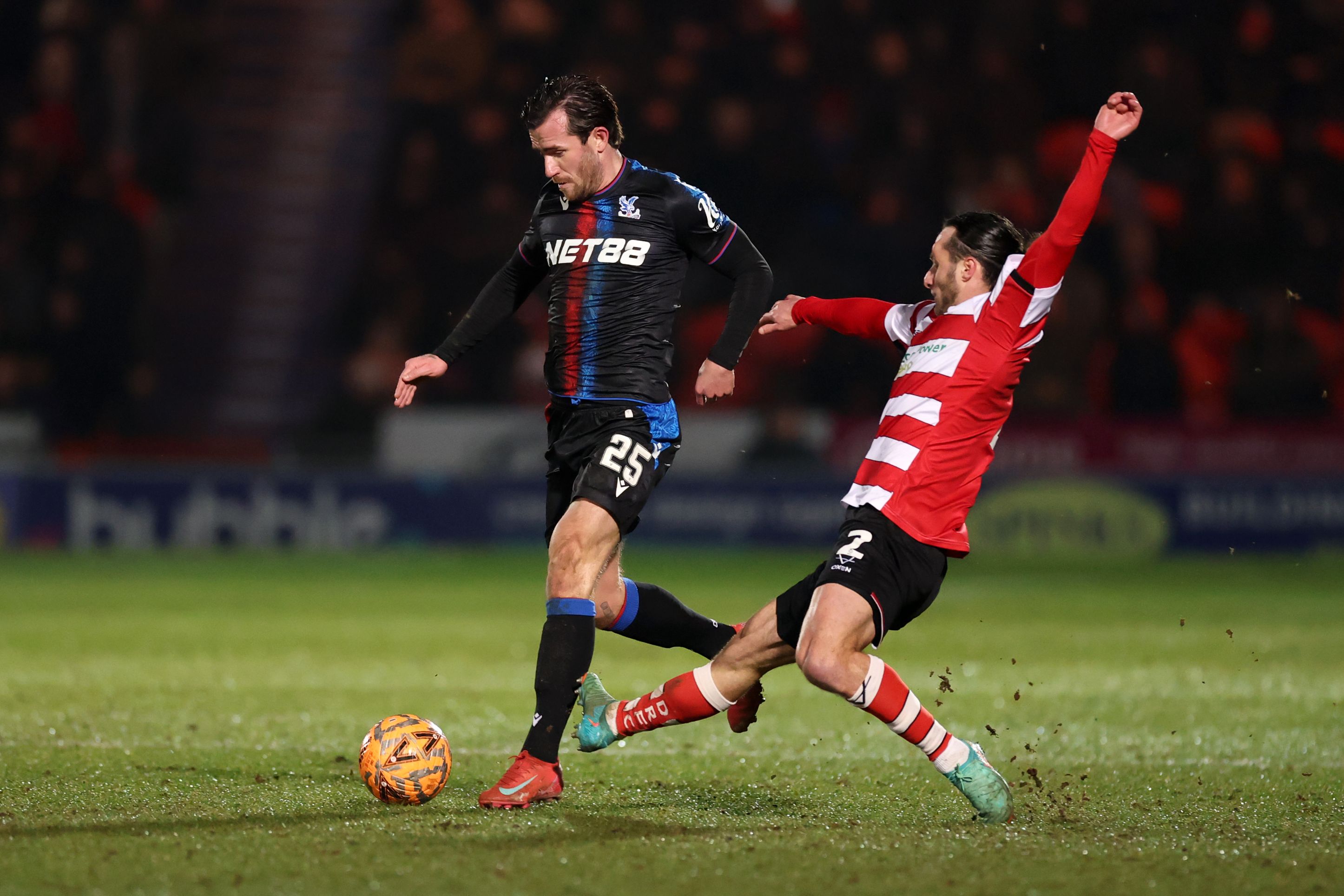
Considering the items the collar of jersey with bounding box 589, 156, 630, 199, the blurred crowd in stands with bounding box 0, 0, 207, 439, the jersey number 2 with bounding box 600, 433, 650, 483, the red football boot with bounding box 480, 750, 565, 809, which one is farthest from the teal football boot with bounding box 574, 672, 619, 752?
the blurred crowd in stands with bounding box 0, 0, 207, 439

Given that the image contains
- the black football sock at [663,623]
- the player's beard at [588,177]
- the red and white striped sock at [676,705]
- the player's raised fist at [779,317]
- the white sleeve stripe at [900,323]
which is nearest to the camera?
the red and white striped sock at [676,705]

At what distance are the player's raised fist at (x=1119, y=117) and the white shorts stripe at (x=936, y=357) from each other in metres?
0.66

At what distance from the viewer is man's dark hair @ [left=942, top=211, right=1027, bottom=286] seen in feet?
14.6

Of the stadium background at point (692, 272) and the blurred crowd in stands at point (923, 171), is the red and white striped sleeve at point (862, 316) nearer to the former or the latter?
the stadium background at point (692, 272)

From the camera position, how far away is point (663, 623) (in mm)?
5109

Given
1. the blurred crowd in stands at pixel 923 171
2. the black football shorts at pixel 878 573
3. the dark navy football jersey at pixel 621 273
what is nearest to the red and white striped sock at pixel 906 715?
the black football shorts at pixel 878 573

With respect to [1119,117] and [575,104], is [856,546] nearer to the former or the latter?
[1119,117]

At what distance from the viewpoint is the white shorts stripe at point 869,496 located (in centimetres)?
439

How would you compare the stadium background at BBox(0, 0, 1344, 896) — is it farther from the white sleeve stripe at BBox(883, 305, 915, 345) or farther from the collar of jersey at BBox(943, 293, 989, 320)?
the collar of jersey at BBox(943, 293, 989, 320)

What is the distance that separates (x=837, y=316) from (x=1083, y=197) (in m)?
0.93

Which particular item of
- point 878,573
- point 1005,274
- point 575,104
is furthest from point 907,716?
point 575,104

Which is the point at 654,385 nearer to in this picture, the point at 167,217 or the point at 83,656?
the point at 83,656

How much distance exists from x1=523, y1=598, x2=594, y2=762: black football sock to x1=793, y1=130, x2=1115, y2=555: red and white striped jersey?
32.6 inches

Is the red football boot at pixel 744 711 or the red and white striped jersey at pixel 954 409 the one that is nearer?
the red and white striped jersey at pixel 954 409
